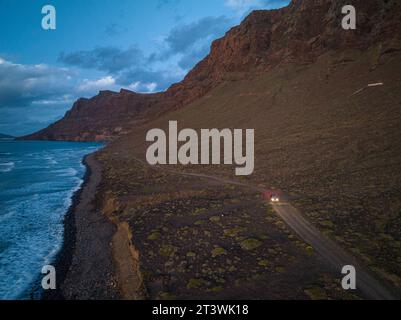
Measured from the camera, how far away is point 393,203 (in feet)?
70.5

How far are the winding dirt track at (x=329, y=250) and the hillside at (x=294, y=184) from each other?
51 centimetres

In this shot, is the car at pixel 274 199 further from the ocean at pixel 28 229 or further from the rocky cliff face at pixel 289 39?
the rocky cliff face at pixel 289 39

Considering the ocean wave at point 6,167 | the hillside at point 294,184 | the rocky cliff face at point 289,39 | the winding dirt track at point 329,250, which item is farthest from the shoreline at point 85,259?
the rocky cliff face at point 289,39

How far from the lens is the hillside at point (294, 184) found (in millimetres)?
14102

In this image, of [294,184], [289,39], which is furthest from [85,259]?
[289,39]

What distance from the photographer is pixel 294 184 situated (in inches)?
1148

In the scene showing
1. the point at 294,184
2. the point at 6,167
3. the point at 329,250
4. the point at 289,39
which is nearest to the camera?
the point at 329,250

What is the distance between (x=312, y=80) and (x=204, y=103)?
3577 cm

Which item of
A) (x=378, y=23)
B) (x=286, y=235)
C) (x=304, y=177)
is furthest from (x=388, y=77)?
(x=286, y=235)

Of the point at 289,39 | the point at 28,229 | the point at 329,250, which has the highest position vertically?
the point at 289,39

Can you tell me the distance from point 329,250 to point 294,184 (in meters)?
13.9

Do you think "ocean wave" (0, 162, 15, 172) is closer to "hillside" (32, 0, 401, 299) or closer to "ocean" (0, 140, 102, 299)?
"ocean" (0, 140, 102, 299)

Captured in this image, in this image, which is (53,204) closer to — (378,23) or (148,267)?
(148,267)

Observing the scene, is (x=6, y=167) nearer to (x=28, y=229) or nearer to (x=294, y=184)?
(x=28, y=229)
